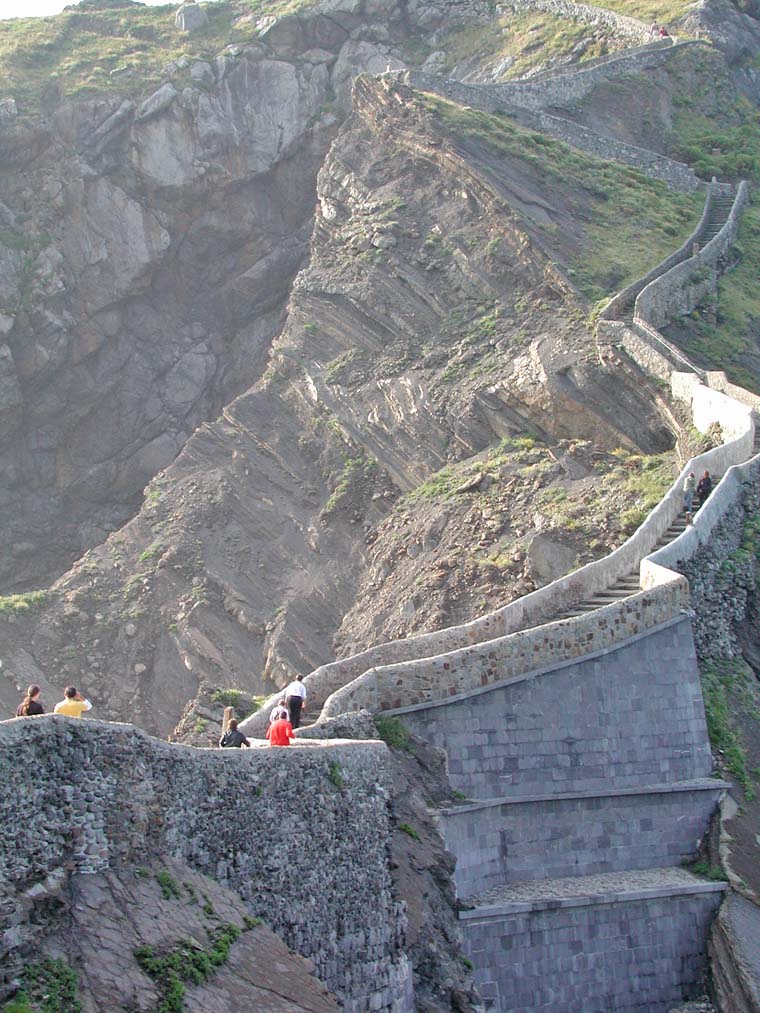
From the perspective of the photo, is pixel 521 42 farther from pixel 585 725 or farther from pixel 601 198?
pixel 585 725

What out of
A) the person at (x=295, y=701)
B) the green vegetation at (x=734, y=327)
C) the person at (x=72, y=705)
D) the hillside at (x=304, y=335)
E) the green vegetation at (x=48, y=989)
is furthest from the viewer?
the green vegetation at (x=734, y=327)

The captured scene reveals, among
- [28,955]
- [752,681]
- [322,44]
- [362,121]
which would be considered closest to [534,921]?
[752,681]

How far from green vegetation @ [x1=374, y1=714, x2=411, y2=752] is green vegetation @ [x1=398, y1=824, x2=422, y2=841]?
1.61 meters

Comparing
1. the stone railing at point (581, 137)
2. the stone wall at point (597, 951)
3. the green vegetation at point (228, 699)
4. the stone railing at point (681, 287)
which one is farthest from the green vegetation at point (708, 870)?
the stone railing at point (581, 137)

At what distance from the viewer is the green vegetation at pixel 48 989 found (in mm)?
10625

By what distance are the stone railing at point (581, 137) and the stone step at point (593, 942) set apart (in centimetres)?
2758

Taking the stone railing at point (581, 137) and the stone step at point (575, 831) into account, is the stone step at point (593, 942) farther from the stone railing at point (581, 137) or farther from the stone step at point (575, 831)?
the stone railing at point (581, 137)

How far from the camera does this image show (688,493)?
85.7ft

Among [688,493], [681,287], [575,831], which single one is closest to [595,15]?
[681,287]

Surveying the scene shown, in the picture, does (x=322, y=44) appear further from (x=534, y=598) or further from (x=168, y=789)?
(x=168, y=789)

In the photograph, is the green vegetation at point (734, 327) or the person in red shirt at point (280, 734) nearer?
the person in red shirt at point (280, 734)

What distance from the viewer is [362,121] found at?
41.1 metres

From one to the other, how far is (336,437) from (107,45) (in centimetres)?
2364

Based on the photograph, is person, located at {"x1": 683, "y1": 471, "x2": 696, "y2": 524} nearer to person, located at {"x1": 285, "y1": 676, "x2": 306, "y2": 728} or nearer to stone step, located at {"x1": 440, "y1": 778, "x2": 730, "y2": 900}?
stone step, located at {"x1": 440, "y1": 778, "x2": 730, "y2": 900}
